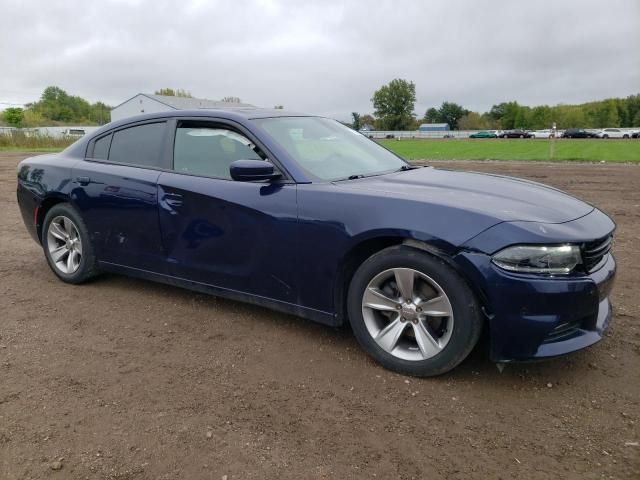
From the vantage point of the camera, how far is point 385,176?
385 centimetres

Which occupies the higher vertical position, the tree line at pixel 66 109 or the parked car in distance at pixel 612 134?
the tree line at pixel 66 109

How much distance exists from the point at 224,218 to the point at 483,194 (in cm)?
172

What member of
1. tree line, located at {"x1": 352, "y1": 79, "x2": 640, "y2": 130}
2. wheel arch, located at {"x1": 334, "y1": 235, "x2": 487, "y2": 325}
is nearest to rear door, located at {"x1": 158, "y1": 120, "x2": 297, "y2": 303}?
wheel arch, located at {"x1": 334, "y1": 235, "x2": 487, "y2": 325}

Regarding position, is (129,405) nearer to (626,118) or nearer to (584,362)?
(584,362)

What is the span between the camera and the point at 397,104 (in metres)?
118

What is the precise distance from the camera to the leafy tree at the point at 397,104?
11662 cm

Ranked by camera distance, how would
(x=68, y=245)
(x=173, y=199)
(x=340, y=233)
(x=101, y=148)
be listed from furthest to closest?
1. (x=68, y=245)
2. (x=101, y=148)
3. (x=173, y=199)
4. (x=340, y=233)

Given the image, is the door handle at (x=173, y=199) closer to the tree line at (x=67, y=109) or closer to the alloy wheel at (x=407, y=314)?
the alloy wheel at (x=407, y=314)

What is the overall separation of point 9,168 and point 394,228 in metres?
19.4

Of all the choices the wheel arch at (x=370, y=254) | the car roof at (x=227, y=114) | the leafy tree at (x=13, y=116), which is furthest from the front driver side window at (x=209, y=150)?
the leafy tree at (x=13, y=116)

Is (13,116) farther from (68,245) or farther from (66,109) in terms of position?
(68,245)

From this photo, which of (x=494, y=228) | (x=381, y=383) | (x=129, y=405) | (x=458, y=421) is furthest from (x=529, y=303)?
(x=129, y=405)

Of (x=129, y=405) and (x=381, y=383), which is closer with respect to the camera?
(x=129, y=405)

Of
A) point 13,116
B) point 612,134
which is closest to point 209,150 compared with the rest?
point 612,134
